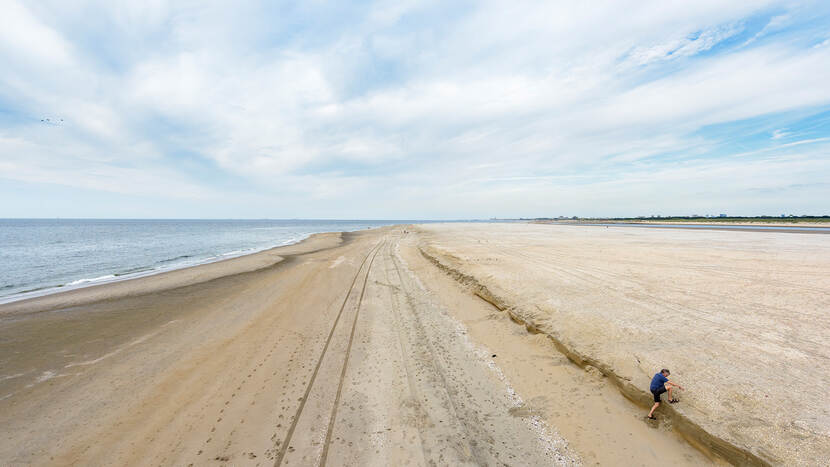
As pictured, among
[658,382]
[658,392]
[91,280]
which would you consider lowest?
[91,280]

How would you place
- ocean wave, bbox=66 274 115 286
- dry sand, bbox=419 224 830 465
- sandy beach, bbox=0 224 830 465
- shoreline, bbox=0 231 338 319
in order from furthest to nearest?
ocean wave, bbox=66 274 115 286, shoreline, bbox=0 231 338 319, sandy beach, bbox=0 224 830 465, dry sand, bbox=419 224 830 465

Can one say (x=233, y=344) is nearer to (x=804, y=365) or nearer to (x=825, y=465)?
(x=825, y=465)

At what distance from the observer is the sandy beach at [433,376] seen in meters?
4.18

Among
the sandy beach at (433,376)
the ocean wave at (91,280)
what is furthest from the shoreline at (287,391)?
the ocean wave at (91,280)

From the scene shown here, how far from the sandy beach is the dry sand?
0.12 ft

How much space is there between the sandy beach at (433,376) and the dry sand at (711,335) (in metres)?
0.04

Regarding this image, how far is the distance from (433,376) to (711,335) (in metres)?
6.39

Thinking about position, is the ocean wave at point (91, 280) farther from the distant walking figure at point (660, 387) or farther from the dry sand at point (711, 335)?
the distant walking figure at point (660, 387)

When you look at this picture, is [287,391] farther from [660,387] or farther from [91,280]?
[91,280]

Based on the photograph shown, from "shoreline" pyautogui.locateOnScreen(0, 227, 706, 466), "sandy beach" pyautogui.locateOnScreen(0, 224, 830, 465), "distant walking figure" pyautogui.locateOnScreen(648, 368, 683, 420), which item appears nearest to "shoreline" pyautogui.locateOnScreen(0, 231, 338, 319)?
"sandy beach" pyautogui.locateOnScreen(0, 224, 830, 465)

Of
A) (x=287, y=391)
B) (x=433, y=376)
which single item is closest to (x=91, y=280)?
(x=287, y=391)

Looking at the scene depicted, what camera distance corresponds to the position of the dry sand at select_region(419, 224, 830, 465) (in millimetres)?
4020

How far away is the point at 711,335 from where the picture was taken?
673cm

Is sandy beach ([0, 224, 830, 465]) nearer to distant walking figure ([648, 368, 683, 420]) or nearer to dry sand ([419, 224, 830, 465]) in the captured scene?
dry sand ([419, 224, 830, 465])
